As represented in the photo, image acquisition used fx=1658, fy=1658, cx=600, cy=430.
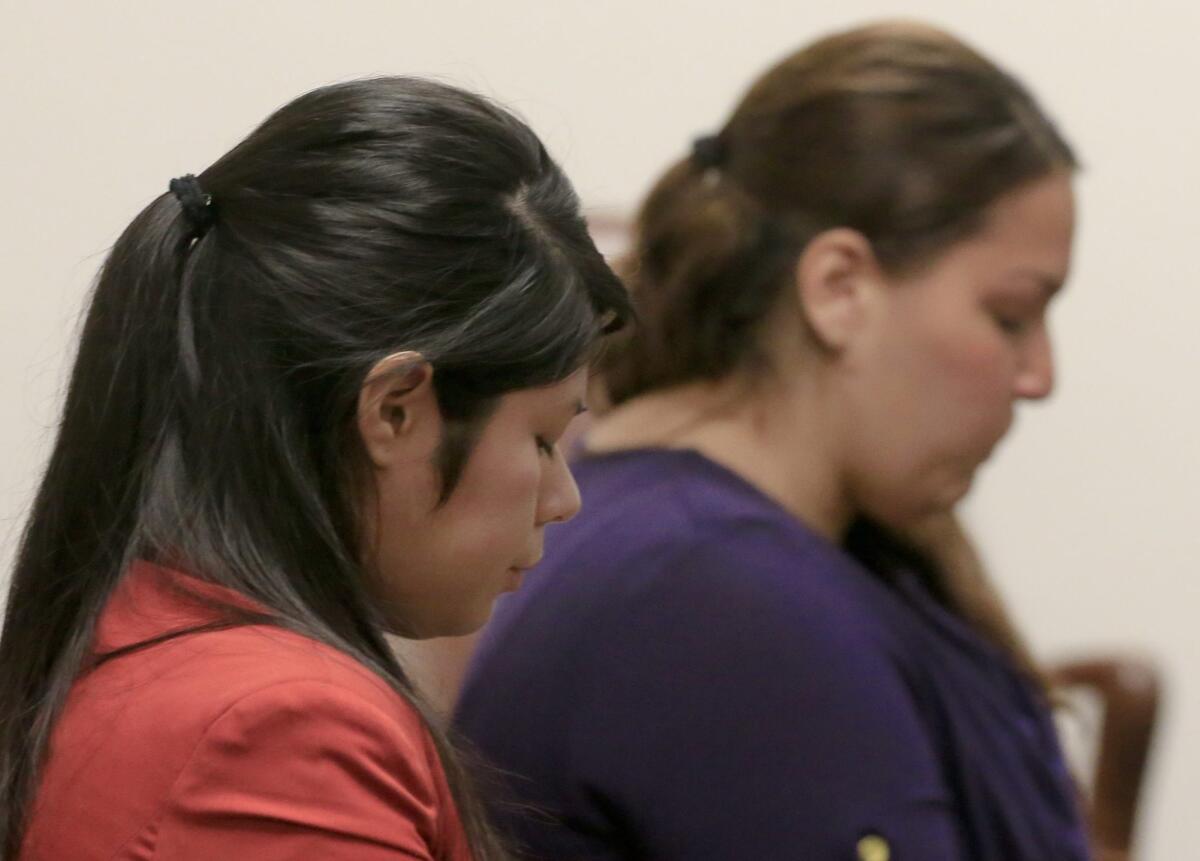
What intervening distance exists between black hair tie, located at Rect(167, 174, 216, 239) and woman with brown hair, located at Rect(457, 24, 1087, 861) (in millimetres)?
316

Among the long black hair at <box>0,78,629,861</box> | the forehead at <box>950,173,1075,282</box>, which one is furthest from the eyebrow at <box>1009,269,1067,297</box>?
the long black hair at <box>0,78,629,861</box>

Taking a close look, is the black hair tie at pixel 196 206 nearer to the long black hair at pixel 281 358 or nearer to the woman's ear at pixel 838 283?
the long black hair at pixel 281 358

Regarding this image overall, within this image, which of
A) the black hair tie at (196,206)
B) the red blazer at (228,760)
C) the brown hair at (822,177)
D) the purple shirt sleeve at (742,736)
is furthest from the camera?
the brown hair at (822,177)

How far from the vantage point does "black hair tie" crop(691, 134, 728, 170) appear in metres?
1.08

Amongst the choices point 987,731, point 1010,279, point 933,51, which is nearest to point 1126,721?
point 987,731

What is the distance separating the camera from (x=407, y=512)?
73cm

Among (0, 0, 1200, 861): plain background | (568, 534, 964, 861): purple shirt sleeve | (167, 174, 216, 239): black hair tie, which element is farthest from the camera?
(0, 0, 1200, 861): plain background

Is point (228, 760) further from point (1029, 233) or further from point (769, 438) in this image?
point (1029, 233)

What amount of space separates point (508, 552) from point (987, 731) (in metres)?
0.39

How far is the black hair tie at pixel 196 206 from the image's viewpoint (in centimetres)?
72

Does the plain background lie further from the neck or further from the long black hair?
the long black hair

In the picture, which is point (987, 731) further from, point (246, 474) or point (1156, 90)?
point (1156, 90)

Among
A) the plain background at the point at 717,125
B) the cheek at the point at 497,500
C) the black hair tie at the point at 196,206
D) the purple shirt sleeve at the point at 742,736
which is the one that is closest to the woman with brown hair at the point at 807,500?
the purple shirt sleeve at the point at 742,736

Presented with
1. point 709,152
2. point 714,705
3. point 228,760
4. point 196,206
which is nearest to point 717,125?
point 709,152
